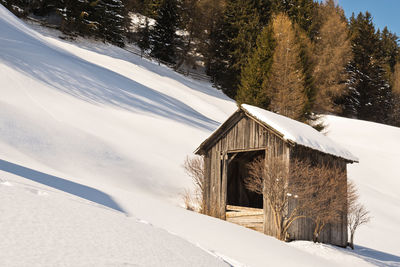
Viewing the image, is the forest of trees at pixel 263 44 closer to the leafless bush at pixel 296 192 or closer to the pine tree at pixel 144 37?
the pine tree at pixel 144 37

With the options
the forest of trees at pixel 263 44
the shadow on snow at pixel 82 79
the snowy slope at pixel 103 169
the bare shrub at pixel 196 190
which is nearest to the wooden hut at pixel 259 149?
the bare shrub at pixel 196 190

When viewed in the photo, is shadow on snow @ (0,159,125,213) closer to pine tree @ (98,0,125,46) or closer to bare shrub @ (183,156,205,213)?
bare shrub @ (183,156,205,213)

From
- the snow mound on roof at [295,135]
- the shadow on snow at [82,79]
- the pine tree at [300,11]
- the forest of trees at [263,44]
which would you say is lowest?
the snow mound on roof at [295,135]

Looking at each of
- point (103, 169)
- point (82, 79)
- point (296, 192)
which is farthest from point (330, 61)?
point (103, 169)

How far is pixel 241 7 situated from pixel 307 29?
26.2ft

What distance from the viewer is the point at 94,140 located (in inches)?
604

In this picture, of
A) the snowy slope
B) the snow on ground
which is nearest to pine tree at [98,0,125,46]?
the snowy slope

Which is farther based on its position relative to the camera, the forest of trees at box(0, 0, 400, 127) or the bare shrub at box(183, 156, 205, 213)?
the forest of trees at box(0, 0, 400, 127)

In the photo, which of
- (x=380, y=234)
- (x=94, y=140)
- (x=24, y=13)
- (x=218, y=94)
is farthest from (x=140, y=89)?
(x=24, y=13)

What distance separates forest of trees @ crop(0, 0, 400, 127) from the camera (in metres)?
31.0

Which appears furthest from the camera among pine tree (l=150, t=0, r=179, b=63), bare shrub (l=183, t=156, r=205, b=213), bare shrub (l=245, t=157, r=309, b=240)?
pine tree (l=150, t=0, r=179, b=63)

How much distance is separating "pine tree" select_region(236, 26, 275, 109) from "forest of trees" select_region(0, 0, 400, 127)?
78 millimetres

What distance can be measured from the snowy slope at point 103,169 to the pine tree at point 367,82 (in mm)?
21199

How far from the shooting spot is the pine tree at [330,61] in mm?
38531
